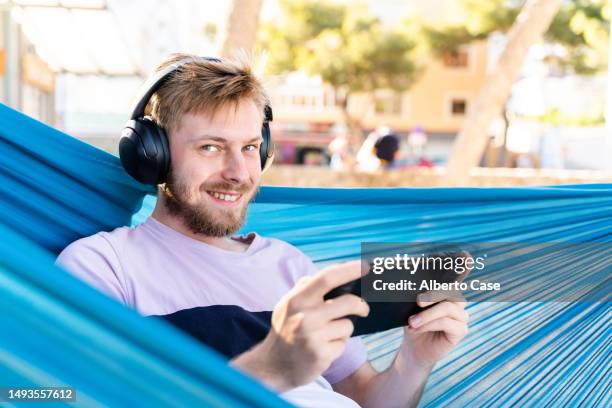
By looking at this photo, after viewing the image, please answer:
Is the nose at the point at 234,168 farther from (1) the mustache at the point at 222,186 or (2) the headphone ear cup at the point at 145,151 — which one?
(2) the headphone ear cup at the point at 145,151

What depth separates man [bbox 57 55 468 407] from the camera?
156cm

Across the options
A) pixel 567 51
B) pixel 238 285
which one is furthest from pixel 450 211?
pixel 567 51

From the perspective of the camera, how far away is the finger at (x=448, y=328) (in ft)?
5.16

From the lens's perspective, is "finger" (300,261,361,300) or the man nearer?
"finger" (300,261,361,300)

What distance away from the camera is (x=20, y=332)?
45.4 inches

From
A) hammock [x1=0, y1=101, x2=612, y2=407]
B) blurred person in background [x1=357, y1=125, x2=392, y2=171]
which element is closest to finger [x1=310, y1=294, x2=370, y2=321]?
hammock [x1=0, y1=101, x2=612, y2=407]

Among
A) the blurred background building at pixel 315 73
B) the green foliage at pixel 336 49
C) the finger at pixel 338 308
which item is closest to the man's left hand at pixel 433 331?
the finger at pixel 338 308

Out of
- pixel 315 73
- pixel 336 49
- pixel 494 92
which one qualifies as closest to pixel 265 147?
pixel 494 92

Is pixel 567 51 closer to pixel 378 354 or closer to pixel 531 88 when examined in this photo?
pixel 531 88

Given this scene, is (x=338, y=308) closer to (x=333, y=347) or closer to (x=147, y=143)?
(x=333, y=347)

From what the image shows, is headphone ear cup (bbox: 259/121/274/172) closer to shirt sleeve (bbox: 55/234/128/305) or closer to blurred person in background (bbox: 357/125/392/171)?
shirt sleeve (bbox: 55/234/128/305)

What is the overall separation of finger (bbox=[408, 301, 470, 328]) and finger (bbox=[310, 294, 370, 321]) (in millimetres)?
267

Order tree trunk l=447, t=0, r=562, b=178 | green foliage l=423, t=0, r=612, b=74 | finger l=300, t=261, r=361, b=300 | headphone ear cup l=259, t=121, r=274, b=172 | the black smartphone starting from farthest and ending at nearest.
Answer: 1. green foliage l=423, t=0, r=612, b=74
2. tree trunk l=447, t=0, r=562, b=178
3. headphone ear cup l=259, t=121, r=274, b=172
4. the black smartphone
5. finger l=300, t=261, r=361, b=300

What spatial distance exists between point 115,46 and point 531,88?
21.1 m
